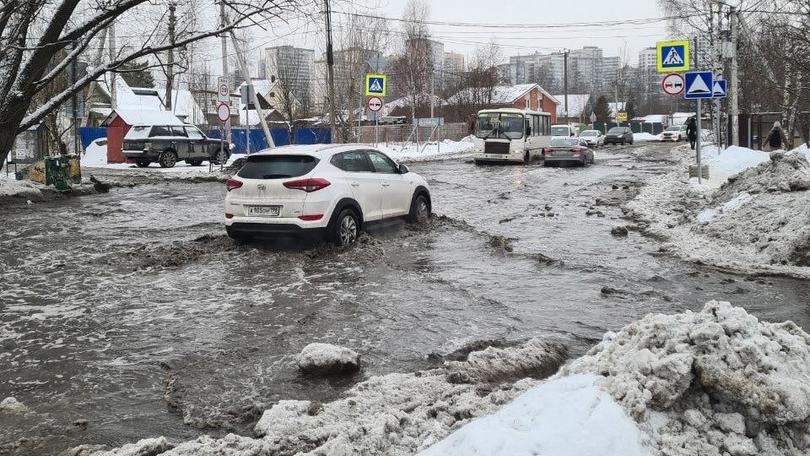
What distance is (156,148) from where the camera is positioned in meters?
32.2

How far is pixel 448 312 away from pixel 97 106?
57346mm

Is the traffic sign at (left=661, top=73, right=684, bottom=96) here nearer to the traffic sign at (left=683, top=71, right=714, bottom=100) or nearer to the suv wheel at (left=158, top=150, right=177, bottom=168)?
the traffic sign at (left=683, top=71, right=714, bottom=100)

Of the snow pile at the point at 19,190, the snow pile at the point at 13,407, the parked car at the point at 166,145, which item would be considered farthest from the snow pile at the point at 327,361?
the parked car at the point at 166,145

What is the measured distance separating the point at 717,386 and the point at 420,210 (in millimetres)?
10098

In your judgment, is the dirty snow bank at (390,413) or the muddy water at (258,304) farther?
the muddy water at (258,304)

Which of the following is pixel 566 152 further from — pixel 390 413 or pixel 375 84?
pixel 390 413

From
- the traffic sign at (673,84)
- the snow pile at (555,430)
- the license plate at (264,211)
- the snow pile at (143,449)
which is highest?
the traffic sign at (673,84)

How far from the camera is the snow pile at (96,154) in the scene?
1532 inches

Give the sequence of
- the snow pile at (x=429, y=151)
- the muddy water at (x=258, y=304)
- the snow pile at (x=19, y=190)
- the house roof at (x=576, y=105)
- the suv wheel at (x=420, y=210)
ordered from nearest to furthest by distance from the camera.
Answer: the muddy water at (x=258, y=304)
the suv wheel at (x=420, y=210)
the snow pile at (x=19, y=190)
the snow pile at (x=429, y=151)
the house roof at (x=576, y=105)

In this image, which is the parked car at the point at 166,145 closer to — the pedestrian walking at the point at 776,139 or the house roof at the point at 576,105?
the pedestrian walking at the point at 776,139

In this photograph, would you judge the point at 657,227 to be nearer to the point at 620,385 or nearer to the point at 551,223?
the point at 551,223

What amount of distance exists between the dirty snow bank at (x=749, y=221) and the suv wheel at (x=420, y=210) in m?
3.87

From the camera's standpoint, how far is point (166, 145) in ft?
107

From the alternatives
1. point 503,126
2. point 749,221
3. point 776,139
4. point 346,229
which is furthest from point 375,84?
point 749,221
